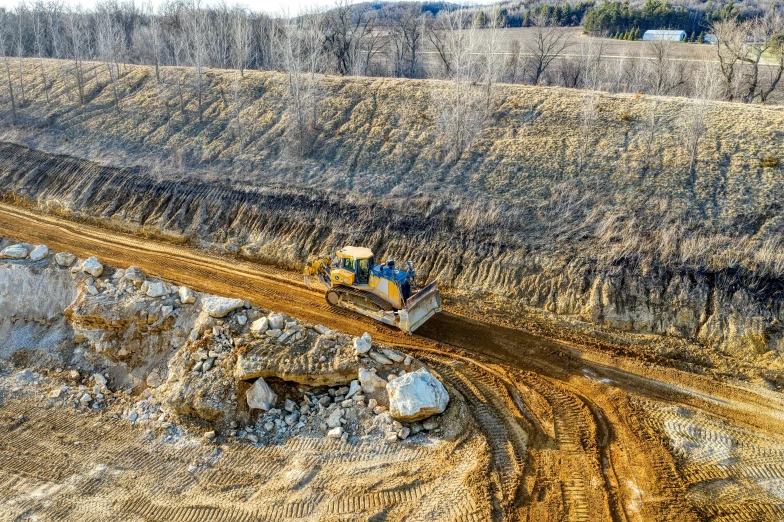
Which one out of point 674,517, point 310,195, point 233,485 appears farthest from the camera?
point 310,195

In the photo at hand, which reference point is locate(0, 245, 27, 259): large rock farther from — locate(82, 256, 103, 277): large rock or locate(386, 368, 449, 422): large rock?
locate(386, 368, 449, 422): large rock

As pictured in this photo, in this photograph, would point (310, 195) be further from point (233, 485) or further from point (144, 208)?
point (233, 485)

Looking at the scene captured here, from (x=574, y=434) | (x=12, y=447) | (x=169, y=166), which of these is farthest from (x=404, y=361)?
(x=169, y=166)

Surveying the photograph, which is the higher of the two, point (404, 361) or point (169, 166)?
point (169, 166)

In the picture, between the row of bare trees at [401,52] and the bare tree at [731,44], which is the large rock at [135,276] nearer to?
the row of bare trees at [401,52]

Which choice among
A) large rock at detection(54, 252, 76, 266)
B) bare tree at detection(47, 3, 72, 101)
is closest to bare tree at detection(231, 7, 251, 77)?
bare tree at detection(47, 3, 72, 101)

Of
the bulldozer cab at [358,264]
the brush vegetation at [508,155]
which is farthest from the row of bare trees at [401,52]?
the bulldozer cab at [358,264]

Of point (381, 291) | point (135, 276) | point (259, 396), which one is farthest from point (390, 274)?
point (135, 276)
